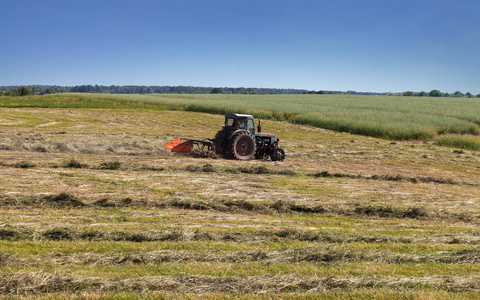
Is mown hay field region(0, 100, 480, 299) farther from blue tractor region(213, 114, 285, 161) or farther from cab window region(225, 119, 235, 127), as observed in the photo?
cab window region(225, 119, 235, 127)

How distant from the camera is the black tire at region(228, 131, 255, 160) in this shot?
48.8ft

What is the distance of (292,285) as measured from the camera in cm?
459

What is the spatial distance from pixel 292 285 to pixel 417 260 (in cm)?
224

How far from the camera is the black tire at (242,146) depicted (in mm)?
14875

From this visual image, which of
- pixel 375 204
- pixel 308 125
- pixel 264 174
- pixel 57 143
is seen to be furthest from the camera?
pixel 308 125

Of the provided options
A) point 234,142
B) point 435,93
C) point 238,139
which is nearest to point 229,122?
point 238,139

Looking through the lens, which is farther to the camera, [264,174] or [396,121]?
[396,121]

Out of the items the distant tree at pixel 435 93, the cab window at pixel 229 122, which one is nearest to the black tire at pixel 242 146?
the cab window at pixel 229 122

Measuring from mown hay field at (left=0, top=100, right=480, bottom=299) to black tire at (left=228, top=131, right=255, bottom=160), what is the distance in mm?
1125

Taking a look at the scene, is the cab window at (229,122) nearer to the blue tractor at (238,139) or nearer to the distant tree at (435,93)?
the blue tractor at (238,139)

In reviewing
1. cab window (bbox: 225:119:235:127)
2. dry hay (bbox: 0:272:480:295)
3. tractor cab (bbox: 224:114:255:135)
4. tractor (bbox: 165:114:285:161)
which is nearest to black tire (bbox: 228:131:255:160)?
tractor (bbox: 165:114:285:161)

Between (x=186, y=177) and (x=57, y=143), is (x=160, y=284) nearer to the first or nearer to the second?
(x=186, y=177)

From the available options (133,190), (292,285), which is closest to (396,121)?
(133,190)

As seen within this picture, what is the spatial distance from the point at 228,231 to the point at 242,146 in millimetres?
8631
